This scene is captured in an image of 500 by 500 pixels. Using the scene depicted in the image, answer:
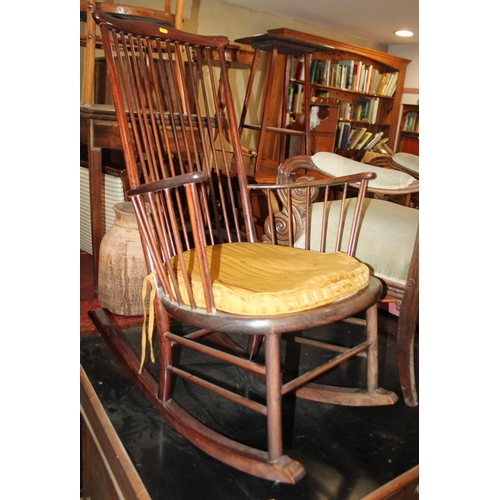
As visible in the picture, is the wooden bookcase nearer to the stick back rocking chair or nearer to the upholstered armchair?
the upholstered armchair

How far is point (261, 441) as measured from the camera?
3.93ft

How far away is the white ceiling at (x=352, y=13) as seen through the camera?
15.8ft

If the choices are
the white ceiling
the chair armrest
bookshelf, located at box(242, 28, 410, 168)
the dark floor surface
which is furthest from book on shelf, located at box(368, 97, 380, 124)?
the chair armrest

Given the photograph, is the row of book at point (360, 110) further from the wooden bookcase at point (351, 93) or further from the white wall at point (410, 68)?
the white wall at point (410, 68)

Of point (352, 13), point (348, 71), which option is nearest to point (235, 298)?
point (352, 13)

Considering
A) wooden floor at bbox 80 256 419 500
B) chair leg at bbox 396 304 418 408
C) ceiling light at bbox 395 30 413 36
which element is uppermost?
ceiling light at bbox 395 30 413 36

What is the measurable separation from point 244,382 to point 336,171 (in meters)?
0.69

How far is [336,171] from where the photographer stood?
1.47 metres

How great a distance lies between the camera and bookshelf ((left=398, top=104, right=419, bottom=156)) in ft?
22.1

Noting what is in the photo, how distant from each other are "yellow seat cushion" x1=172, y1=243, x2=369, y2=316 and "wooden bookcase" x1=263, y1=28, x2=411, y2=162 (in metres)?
3.97

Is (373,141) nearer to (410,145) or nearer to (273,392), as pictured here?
(410,145)
